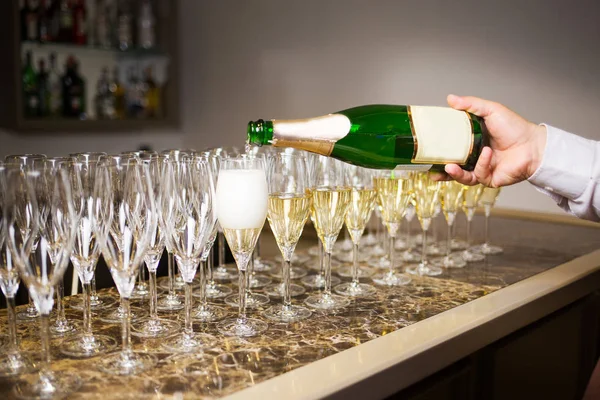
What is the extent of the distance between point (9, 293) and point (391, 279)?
2.53 feet

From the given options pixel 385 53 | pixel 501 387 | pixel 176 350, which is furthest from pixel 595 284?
pixel 385 53

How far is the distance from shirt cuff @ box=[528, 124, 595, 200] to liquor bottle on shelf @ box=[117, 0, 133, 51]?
2.45 metres

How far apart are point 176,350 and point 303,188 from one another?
37cm

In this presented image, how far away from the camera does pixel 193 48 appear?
12.1 ft

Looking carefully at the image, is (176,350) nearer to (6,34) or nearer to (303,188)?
(303,188)

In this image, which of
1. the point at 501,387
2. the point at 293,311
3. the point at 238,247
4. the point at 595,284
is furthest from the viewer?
the point at 595,284

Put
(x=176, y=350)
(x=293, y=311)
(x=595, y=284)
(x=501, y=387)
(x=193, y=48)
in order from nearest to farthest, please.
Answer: (x=176, y=350), (x=293, y=311), (x=501, y=387), (x=595, y=284), (x=193, y=48)

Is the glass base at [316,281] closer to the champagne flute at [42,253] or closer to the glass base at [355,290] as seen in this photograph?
the glass base at [355,290]

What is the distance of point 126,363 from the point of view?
0.88 metres

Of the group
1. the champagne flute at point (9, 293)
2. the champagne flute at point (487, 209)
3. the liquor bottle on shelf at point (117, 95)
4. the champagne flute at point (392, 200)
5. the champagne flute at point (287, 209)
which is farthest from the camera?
the liquor bottle on shelf at point (117, 95)

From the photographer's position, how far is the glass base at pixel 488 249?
1.72 metres

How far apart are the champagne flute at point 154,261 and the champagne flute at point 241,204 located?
0.30ft

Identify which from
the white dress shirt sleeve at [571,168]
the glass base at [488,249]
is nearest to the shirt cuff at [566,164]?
the white dress shirt sleeve at [571,168]

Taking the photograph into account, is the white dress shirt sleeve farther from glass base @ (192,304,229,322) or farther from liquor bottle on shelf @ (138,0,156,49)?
liquor bottle on shelf @ (138,0,156,49)
